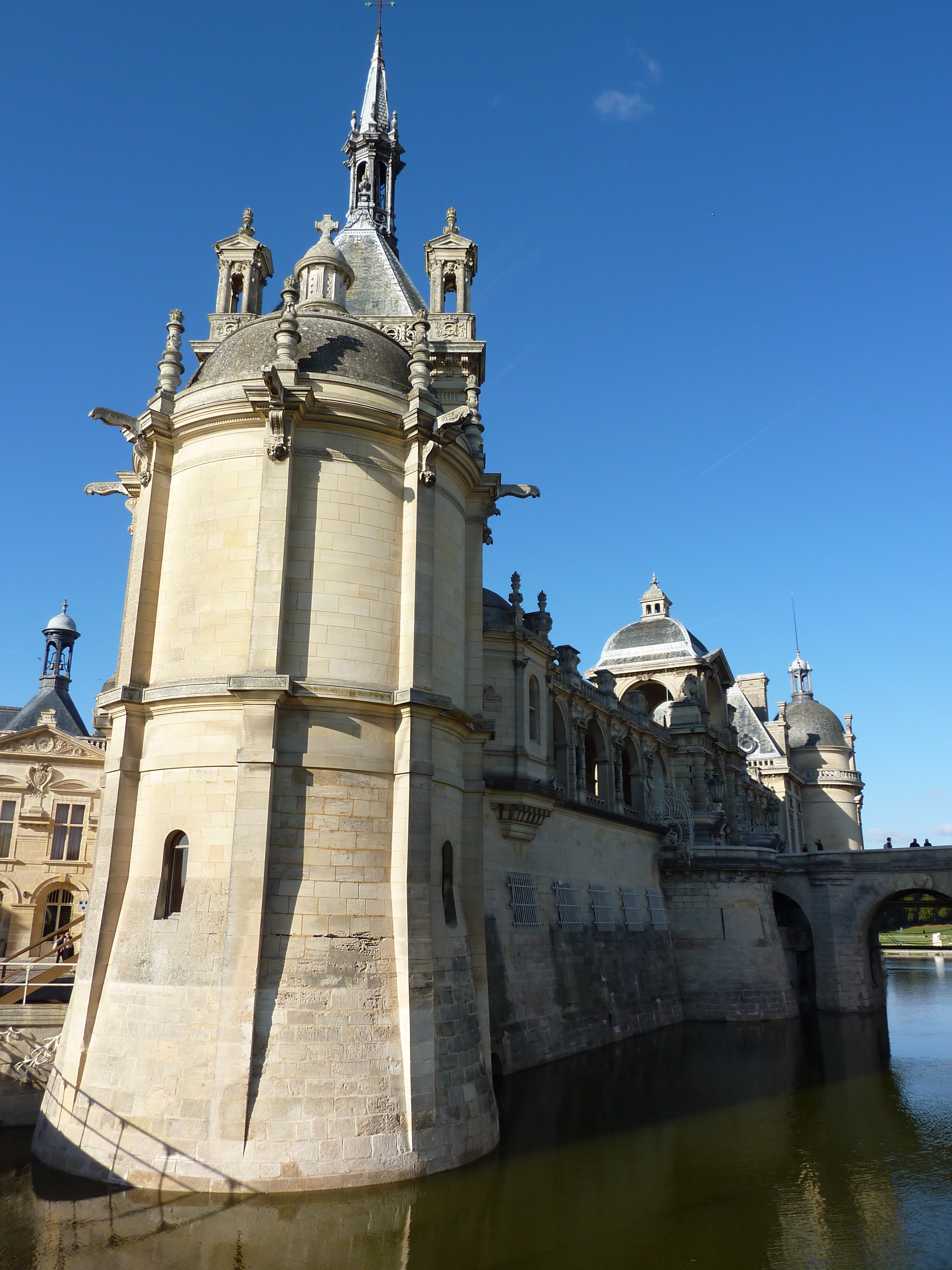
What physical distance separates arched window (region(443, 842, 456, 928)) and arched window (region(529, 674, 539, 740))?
10741 millimetres

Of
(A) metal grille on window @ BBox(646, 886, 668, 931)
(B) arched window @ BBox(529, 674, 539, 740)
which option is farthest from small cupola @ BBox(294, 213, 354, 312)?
(A) metal grille on window @ BBox(646, 886, 668, 931)

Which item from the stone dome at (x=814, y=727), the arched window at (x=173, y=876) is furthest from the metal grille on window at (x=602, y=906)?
the stone dome at (x=814, y=727)

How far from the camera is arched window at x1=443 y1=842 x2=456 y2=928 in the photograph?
19.3 metres

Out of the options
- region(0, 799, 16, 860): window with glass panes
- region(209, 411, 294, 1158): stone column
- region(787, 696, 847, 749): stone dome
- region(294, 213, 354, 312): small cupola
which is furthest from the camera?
region(787, 696, 847, 749): stone dome

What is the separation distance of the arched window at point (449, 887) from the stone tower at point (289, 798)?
12 cm

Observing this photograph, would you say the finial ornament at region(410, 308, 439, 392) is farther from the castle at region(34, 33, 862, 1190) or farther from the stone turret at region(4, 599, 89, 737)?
the stone turret at region(4, 599, 89, 737)

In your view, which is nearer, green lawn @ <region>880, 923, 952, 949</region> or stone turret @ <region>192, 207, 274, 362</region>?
stone turret @ <region>192, 207, 274, 362</region>

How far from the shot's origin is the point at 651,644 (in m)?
57.0

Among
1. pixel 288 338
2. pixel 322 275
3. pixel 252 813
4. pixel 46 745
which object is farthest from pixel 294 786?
pixel 46 745

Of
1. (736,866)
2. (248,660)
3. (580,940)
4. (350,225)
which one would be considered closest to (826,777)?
(736,866)

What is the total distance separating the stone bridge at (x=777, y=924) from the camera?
4162cm

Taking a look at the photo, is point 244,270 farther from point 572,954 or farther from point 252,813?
point 572,954

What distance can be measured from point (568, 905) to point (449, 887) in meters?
14.9

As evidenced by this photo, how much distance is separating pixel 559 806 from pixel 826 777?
5477cm
